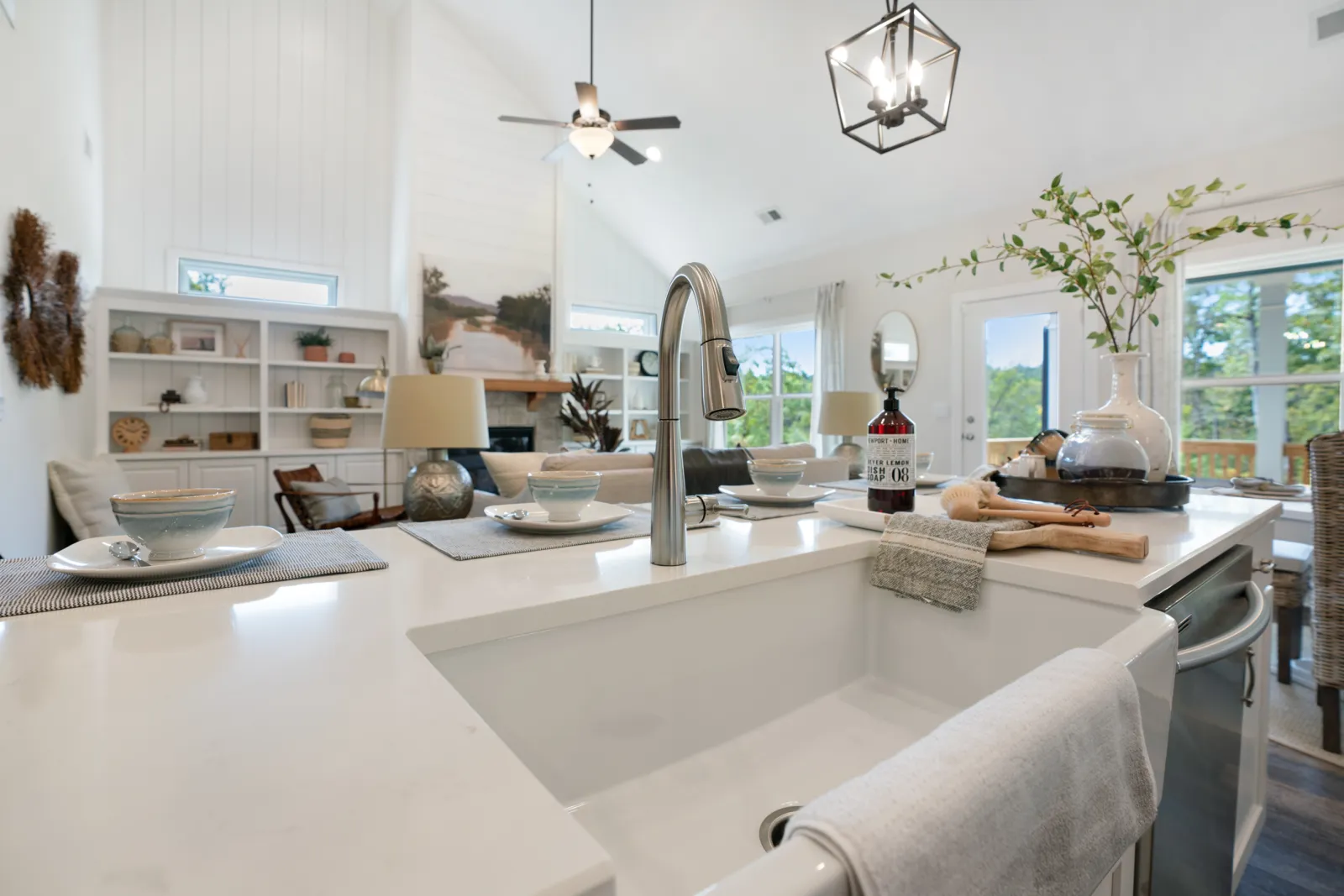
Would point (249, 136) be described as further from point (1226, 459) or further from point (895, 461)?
point (1226, 459)

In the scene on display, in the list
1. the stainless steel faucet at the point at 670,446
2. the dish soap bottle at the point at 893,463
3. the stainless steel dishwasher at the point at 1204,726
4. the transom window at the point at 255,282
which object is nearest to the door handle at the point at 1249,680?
the stainless steel dishwasher at the point at 1204,726

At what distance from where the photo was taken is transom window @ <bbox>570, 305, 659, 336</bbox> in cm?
718

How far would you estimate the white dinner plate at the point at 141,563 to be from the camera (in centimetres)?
75

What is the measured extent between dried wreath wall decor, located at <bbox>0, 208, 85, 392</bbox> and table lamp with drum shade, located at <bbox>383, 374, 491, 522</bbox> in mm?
1696

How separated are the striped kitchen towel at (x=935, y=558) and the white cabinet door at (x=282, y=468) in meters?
5.20

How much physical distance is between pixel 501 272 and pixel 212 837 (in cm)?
613

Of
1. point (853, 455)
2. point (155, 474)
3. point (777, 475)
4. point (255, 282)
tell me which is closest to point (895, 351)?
point (853, 455)

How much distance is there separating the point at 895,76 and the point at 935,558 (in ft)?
6.48

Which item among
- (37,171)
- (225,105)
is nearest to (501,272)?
(225,105)

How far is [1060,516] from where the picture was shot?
1.01 meters

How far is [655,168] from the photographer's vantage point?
5941 millimetres

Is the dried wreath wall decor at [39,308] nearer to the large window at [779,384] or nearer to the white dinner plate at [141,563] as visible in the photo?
the white dinner plate at [141,563]

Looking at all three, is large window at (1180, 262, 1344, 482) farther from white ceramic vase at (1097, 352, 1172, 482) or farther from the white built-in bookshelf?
the white built-in bookshelf

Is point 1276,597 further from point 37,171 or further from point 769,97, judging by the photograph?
point 37,171
